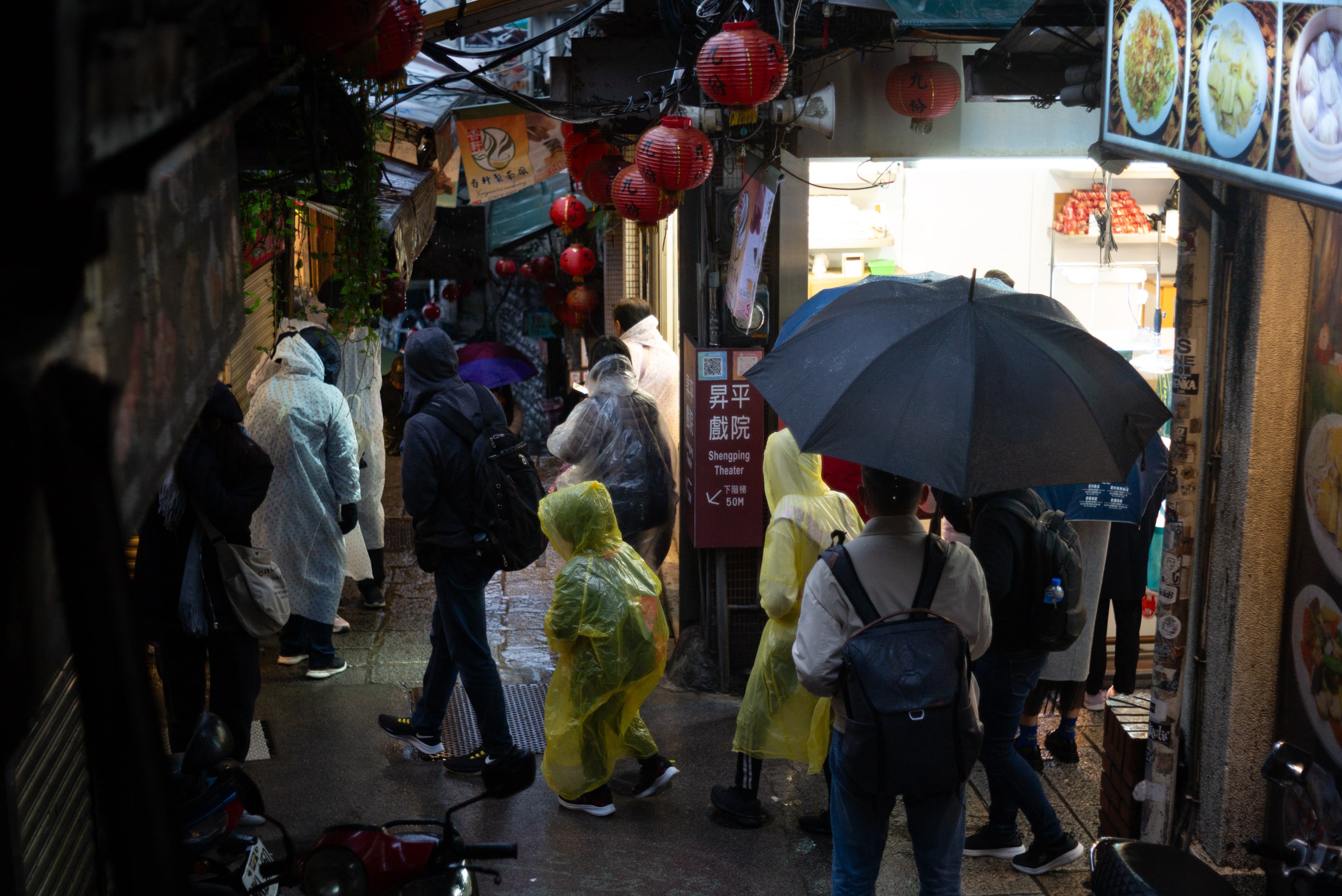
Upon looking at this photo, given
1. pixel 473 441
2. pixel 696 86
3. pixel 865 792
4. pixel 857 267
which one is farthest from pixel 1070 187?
pixel 865 792

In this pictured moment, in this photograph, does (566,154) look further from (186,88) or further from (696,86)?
(186,88)

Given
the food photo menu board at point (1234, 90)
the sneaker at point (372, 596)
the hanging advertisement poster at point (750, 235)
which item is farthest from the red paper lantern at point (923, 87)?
the sneaker at point (372, 596)

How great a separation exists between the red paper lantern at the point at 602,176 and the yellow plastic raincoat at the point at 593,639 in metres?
4.79

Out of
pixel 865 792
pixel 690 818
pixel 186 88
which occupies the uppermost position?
pixel 186 88

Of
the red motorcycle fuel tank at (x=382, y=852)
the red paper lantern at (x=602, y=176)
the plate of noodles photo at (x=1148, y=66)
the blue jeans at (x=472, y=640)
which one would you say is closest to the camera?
the red motorcycle fuel tank at (x=382, y=852)

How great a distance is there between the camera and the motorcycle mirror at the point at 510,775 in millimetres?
3479

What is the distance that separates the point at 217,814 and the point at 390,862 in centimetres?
76

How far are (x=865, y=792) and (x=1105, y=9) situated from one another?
3868mm

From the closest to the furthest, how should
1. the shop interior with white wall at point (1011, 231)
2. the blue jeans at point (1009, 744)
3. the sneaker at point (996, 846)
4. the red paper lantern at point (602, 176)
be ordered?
the blue jeans at point (1009, 744) → the sneaker at point (996, 846) → the shop interior with white wall at point (1011, 231) → the red paper lantern at point (602, 176)

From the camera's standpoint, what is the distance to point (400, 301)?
13.3 meters

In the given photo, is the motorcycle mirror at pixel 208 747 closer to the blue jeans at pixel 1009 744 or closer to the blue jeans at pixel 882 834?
the blue jeans at pixel 882 834

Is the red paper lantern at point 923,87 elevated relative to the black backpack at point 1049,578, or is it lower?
elevated

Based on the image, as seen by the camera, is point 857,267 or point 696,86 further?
point 857,267

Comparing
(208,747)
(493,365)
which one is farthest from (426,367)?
(493,365)
